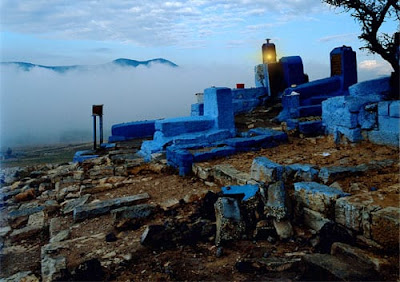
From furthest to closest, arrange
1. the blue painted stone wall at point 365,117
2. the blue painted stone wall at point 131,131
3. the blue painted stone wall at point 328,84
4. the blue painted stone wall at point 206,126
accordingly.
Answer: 1. the blue painted stone wall at point 328,84
2. the blue painted stone wall at point 131,131
3. the blue painted stone wall at point 206,126
4. the blue painted stone wall at point 365,117

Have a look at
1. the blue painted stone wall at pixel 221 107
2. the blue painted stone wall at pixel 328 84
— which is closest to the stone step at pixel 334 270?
the blue painted stone wall at pixel 221 107

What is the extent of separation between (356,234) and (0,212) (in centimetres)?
576

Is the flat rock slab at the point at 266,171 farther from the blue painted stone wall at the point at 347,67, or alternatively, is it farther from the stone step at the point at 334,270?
the blue painted stone wall at the point at 347,67

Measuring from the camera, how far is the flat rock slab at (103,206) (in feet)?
16.1

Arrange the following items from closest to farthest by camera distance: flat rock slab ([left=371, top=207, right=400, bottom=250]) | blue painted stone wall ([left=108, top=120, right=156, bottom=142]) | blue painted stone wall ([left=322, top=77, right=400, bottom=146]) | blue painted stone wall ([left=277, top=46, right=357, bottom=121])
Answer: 1. flat rock slab ([left=371, top=207, right=400, bottom=250])
2. blue painted stone wall ([left=322, top=77, right=400, bottom=146])
3. blue painted stone wall ([left=108, top=120, right=156, bottom=142])
4. blue painted stone wall ([left=277, top=46, right=357, bottom=121])

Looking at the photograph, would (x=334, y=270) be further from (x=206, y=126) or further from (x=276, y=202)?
(x=206, y=126)

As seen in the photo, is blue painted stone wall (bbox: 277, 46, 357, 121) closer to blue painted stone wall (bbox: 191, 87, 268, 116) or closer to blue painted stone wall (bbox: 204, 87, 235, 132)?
blue painted stone wall (bbox: 191, 87, 268, 116)

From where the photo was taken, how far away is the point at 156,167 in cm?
730

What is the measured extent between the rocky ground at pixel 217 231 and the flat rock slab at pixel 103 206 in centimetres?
1

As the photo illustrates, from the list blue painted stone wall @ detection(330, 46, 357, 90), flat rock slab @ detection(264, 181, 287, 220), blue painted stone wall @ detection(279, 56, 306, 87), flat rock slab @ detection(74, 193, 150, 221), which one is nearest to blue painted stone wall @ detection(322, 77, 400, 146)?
flat rock slab @ detection(264, 181, 287, 220)

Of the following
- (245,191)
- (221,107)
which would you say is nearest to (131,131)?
(221,107)

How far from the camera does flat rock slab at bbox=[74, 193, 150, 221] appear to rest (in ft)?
16.1

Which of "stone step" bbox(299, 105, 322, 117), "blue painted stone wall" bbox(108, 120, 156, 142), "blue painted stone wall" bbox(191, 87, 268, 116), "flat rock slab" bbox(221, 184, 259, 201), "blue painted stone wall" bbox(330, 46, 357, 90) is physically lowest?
Answer: "flat rock slab" bbox(221, 184, 259, 201)

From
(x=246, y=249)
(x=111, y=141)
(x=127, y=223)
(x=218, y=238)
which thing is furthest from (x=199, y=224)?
(x=111, y=141)
